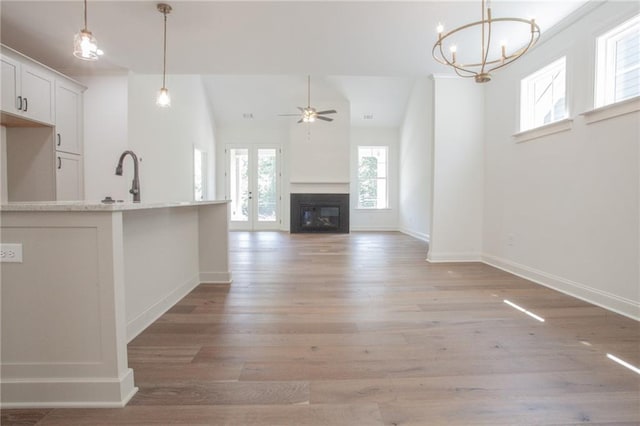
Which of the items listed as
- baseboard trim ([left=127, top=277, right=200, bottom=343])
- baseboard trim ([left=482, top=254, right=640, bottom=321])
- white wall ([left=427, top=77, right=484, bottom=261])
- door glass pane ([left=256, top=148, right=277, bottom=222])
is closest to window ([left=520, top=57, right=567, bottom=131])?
white wall ([left=427, top=77, right=484, bottom=261])

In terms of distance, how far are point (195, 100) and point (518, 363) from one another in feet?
24.5

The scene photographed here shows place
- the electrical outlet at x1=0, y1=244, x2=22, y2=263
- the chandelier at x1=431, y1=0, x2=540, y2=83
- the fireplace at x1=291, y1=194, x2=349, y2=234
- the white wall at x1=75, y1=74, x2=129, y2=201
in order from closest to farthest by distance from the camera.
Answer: the electrical outlet at x1=0, y1=244, x2=22, y2=263 < the chandelier at x1=431, y1=0, x2=540, y2=83 < the white wall at x1=75, y1=74, x2=129, y2=201 < the fireplace at x1=291, y1=194, x2=349, y2=234

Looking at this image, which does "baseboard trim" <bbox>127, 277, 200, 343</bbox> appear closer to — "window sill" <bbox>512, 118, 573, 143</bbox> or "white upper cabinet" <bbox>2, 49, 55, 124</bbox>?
"white upper cabinet" <bbox>2, 49, 55, 124</bbox>

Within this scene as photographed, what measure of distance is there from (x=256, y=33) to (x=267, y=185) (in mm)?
5857

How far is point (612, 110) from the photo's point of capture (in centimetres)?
249

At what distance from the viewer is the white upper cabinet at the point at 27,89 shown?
3.03 meters

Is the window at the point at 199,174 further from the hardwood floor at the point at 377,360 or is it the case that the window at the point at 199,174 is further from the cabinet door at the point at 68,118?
the hardwood floor at the point at 377,360

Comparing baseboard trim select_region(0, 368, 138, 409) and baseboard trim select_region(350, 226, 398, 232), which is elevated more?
baseboard trim select_region(350, 226, 398, 232)

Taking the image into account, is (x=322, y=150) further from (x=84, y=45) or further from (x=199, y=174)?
(x=84, y=45)

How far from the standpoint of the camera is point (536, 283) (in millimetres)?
3328

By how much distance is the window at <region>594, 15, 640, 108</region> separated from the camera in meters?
2.41

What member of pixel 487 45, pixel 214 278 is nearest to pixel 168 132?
pixel 214 278

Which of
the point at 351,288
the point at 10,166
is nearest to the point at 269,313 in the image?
the point at 351,288

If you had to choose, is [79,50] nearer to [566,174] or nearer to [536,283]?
[566,174]
